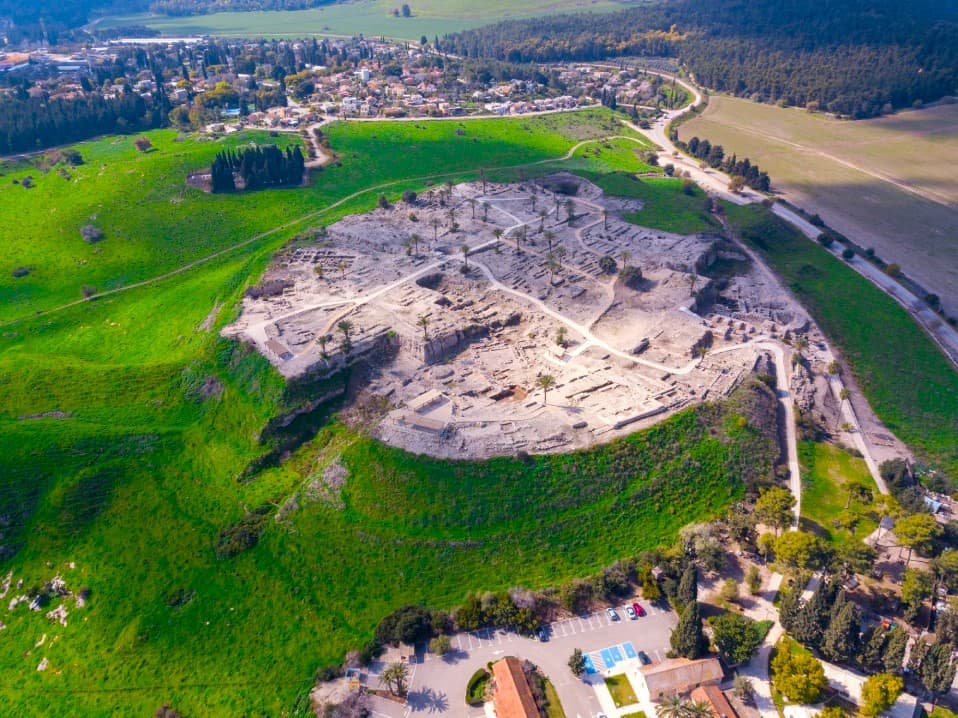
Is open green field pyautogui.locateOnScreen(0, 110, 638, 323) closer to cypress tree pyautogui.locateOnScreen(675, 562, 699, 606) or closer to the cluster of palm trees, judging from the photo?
cypress tree pyautogui.locateOnScreen(675, 562, 699, 606)

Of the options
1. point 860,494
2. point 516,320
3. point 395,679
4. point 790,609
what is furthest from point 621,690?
point 516,320

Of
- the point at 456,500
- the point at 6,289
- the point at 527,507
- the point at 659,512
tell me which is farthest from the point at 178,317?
the point at 659,512

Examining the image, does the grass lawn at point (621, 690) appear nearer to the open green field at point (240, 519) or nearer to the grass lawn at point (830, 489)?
the open green field at point (240, 519)

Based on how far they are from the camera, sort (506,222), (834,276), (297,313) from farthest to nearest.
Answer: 1. (506,222)
2. (834,276)
3. (297,313)

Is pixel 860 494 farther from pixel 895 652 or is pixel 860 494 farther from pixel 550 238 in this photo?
pixel 550 238

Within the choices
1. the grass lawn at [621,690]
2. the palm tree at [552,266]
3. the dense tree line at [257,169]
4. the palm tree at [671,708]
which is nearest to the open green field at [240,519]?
the grass lawn at [621,690]

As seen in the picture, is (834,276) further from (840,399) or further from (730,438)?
(730,438)
